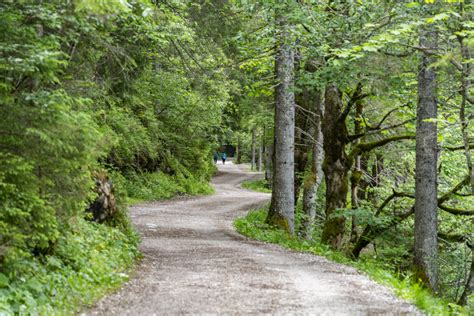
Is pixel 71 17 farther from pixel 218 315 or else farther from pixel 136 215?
pixel 136 215

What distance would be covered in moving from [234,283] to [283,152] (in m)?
7.22

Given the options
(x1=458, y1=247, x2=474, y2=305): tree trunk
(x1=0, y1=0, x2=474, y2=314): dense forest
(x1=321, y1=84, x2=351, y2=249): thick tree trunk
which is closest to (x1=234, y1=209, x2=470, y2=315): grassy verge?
(x1=458, y1=247, x2=474, y2=305): tree trunk

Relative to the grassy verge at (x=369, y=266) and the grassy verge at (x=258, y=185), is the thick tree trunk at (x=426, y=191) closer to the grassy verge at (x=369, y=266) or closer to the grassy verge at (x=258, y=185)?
the grassy verge at (x=369, y=266)

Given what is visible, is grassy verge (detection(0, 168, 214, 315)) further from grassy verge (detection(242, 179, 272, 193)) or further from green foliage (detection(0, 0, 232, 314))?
grassy verge (detection(242, 179, 272, 193))

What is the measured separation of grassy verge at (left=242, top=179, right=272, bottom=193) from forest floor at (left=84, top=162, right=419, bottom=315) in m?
20.8

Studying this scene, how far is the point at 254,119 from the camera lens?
21812 mm

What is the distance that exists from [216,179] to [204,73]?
28.1 metres

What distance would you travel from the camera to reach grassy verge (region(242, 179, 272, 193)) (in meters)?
36.0

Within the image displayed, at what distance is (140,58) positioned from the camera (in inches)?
506

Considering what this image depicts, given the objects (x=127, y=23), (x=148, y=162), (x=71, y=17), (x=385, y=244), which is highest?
(x=127, y=23)

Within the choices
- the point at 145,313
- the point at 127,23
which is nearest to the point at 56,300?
the point at 145,313

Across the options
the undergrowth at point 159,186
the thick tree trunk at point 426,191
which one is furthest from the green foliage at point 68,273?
the undergrowth at point 159,186

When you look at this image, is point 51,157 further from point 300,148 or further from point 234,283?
point 300,148

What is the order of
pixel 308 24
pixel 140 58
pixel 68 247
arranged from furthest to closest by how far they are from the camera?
1. pixel 140 58
2. pixel 308 24
3. pixel 68 247
